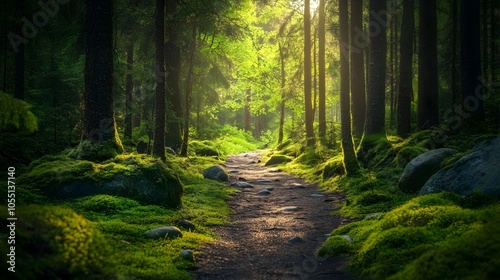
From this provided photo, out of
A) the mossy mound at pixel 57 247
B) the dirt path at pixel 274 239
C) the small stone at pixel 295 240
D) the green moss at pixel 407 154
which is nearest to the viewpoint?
the mossy mound at pixel 57 247

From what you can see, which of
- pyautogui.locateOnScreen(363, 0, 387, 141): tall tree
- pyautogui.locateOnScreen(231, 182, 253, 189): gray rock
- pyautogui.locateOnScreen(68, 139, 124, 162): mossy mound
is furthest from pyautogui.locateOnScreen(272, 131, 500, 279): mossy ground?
pyautogui.locateOnScreen(68, 139, 124, 162): mossy mound

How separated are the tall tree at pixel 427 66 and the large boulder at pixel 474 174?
7806mm

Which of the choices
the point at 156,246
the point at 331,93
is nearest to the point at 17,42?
the point at 156,246

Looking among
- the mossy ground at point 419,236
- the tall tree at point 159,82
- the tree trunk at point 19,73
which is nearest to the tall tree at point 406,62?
the mossy ground at point 419,236

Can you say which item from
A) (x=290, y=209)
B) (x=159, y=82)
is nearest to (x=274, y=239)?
(x=290, y=209)

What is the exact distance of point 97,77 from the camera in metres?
10.9

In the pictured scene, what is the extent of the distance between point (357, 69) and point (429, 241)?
13265 mm

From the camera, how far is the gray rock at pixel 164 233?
270 inches

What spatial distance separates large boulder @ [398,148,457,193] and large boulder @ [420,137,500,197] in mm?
1398

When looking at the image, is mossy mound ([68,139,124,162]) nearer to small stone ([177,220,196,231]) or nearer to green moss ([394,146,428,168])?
small stone ([177,220,196,231])

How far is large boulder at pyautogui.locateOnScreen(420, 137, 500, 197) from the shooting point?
21.8ft

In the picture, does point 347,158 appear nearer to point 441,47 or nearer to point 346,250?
point 346,250

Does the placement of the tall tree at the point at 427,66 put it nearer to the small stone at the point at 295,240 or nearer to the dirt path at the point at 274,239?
the dirt path at the point at 274,239

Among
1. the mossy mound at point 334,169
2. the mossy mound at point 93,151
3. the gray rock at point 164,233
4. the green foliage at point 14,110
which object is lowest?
the gray rock at point 164,233
